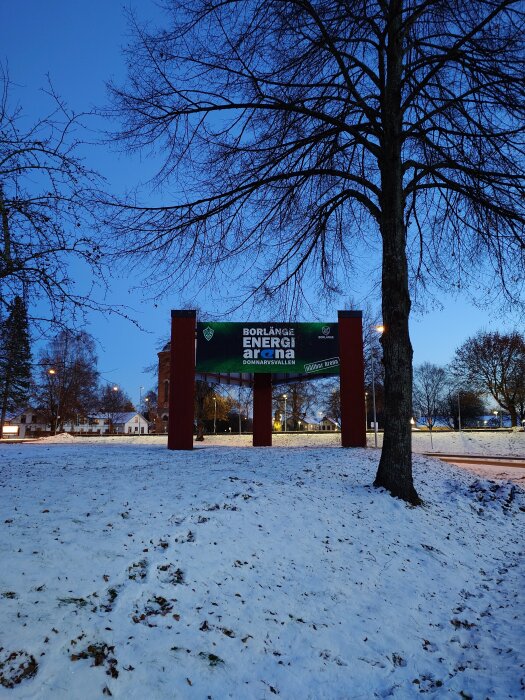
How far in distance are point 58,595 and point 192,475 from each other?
4.91m

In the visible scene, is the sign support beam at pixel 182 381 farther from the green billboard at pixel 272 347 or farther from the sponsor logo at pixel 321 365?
the sponsor logo at pixel 321 365

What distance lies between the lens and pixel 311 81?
822 cm

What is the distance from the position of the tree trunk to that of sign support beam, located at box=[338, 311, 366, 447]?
963 centimetres

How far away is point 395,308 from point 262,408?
13744 mm

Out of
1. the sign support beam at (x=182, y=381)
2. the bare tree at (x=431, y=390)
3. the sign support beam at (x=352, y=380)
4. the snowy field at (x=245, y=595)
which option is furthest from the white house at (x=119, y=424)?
the snowy field at (x=245, y=595)

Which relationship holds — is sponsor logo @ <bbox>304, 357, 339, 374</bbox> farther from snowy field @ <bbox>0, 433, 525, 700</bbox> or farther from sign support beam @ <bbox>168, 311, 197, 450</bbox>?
snowy field @ <bbox>0, 433, 525, 700</bbox>

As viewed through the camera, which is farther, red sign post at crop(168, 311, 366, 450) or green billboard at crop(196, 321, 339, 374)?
green billboard at crop(196, 321, 339, 374)

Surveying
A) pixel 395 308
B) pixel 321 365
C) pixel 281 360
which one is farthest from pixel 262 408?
pixel 395 308

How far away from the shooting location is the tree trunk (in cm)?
832

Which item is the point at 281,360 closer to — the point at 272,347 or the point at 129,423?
the point at 272,347

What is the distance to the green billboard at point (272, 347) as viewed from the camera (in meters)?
18.6

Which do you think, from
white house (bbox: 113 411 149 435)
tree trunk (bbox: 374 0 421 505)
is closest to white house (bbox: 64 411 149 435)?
white house (bbox: 113 411 149 435)

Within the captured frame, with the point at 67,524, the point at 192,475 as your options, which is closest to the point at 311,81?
the point at 192,475

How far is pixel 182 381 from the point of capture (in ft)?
58.0
